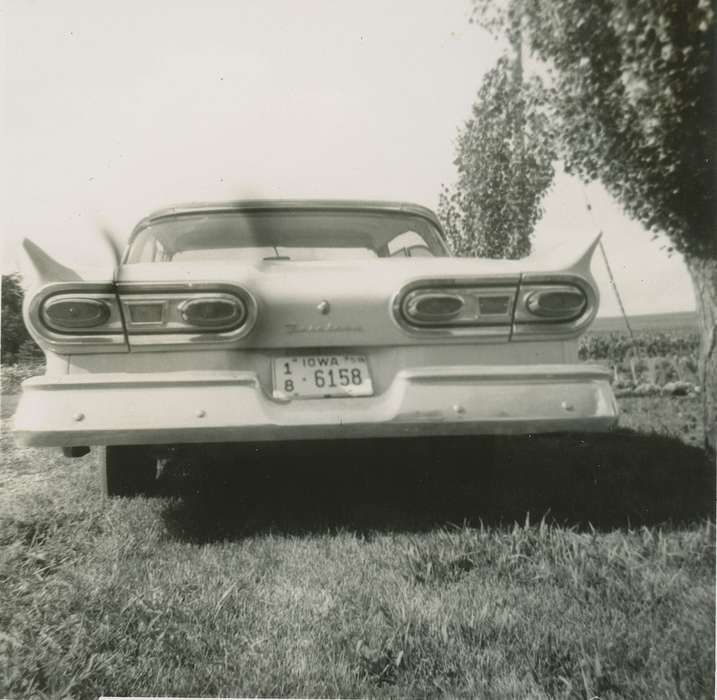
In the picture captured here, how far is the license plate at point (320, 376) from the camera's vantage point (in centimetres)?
206

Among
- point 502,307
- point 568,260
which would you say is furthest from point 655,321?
point 502,307

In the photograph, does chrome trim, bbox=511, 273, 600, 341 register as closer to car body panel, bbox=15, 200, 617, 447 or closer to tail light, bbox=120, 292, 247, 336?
car body panel, bbox=15, 200, 617, 447

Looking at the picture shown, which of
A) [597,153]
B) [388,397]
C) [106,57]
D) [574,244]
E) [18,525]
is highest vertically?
[106,57]

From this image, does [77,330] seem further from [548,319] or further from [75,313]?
[548,319]

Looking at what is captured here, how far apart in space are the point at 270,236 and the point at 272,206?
0.13 meters

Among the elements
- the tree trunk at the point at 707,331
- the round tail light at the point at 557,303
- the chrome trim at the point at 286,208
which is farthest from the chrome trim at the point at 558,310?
the chrome trim at the point at 286,208

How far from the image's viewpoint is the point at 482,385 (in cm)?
206

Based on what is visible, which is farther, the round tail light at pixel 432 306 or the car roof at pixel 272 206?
the car roof at pixel 272 206

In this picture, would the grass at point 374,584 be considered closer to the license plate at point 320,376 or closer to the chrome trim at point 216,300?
the license plate at point 320,376

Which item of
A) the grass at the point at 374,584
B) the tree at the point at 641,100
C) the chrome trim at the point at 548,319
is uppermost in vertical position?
the tree at the point at 641,100

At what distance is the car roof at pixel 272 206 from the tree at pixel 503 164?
26 centimetres

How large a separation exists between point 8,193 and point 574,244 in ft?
6.74

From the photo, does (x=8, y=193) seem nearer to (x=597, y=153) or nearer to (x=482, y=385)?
(x=482, y=385)

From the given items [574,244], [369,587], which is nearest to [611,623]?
[369,587]
